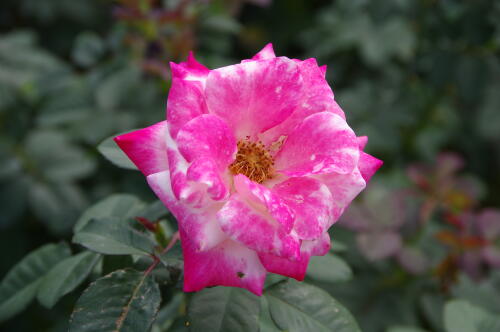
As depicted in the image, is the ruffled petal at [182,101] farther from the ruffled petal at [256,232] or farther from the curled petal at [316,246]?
the curled petal at [316,246]

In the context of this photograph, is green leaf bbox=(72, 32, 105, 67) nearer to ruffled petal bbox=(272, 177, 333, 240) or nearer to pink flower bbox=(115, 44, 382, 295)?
pink flower bbox=(115, 44, 382, 295)

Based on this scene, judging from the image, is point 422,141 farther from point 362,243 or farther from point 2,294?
point 2,294

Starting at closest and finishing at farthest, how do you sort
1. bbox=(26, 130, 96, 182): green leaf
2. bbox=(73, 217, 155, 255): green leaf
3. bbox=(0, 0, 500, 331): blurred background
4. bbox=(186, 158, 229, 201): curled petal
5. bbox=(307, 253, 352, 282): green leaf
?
bbox=(186, 158, 229, 201): curled petal
bbox=(73, 217, 155, 255): green leaf
bbox=(307, 253, 352, 282): green leaf
bbox=(0, 0, 500, 331): blurred background
bbox=(26, 130, 96, 182): green leaf

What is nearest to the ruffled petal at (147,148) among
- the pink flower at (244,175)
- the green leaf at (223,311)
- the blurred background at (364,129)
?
the pink flower at (244,175)

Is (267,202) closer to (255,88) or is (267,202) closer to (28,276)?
(255,88)

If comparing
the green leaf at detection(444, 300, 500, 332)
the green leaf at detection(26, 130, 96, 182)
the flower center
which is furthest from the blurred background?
the flower center
